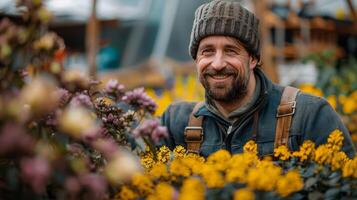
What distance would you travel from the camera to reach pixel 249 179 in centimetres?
192

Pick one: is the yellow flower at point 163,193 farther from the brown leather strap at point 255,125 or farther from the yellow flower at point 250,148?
the brown leather strap at point 255,125

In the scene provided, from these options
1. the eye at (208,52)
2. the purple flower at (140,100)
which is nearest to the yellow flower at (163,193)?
the purple flower at (140,100)

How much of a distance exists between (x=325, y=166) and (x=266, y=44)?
4483mm

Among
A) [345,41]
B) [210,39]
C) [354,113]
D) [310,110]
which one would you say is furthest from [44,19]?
[345,41]

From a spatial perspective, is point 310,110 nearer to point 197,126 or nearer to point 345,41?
point 197,126

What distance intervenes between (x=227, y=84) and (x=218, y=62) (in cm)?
16

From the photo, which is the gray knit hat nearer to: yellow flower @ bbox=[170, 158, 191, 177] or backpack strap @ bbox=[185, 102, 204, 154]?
backpack strap @ bbox=[185, 102, 204, 154]

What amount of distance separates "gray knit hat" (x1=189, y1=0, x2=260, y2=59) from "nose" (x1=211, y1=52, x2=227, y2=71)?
12cm

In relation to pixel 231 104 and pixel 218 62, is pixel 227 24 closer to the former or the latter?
pixel 218 62

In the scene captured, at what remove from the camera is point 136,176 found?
2.07 meters

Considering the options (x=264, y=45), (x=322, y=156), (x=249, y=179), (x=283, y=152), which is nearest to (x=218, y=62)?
(x=283, y=152)

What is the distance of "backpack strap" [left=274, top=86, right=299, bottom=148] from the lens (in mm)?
3320

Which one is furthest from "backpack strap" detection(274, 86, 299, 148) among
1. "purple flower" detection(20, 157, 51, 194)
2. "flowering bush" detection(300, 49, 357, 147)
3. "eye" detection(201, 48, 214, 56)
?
"flowering bush" detection(300, 49, 357, 147)

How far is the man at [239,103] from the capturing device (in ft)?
11.1
